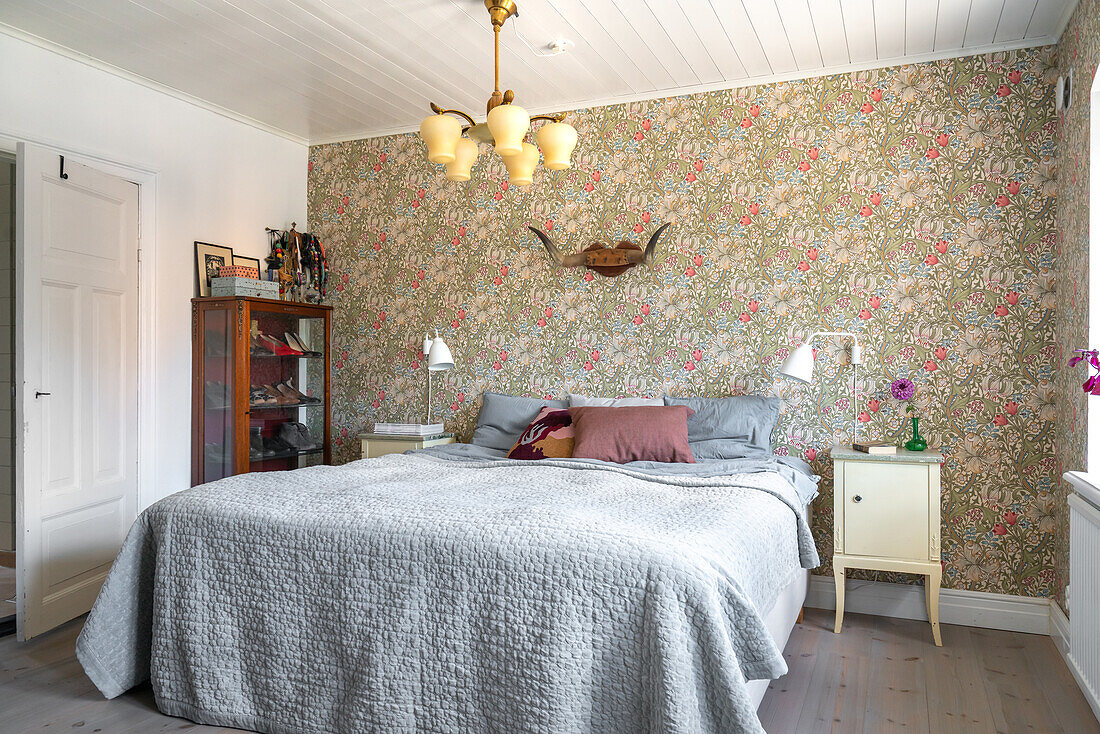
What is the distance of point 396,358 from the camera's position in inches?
181

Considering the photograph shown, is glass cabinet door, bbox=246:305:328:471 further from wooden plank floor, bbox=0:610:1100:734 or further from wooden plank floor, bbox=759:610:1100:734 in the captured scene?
wooden plank floor, bbox=759:610:1100:734

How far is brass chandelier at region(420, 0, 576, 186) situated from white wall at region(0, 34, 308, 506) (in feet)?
6.14

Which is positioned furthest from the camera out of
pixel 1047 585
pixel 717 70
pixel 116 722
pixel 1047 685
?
pixel 717 70

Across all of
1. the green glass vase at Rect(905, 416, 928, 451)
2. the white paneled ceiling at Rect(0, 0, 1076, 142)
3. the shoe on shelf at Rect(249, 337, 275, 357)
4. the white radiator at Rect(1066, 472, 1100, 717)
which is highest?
the white paneled ceiling at Rect(0, 0, 1076, 142)

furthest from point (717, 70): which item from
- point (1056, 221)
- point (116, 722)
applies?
point (116, 722)

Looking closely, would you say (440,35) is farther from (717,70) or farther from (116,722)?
(116,722)

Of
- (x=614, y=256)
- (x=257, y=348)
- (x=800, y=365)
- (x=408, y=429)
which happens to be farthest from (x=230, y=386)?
(x=800, y=365)

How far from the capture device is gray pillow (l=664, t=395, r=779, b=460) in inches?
134

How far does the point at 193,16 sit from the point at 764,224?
8.82 ft

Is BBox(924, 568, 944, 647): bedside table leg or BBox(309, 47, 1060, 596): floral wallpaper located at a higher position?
BBox(309, 47, 1060, 596): floral wallpaper

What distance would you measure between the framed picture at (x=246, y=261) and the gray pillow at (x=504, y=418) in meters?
1.54

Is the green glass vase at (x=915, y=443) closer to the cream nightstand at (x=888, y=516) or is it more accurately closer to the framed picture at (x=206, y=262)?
the cream nightstand at (x=888, y=516)

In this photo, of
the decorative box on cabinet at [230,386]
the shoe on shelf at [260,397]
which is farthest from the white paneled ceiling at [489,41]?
the shoe on shelf at [260,397]

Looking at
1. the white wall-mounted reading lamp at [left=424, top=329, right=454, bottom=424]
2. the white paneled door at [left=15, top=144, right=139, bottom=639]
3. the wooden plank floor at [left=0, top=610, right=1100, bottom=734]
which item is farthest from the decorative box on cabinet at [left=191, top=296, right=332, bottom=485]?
the wooden plank floor at [left=0, top=610, right=1100, bottom=734]
